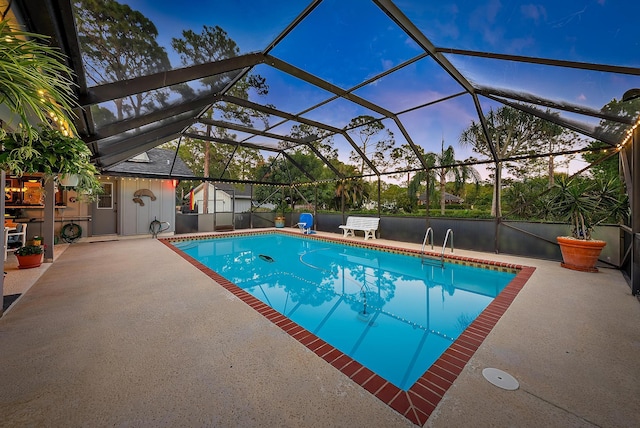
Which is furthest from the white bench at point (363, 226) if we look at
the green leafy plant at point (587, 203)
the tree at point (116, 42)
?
the tree at point (116, 42)

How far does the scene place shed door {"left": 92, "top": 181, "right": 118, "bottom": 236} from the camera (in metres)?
8.99

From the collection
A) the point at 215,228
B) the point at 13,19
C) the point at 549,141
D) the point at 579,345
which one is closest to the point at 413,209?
the point at 549,141

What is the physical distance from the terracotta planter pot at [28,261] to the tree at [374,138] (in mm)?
7464

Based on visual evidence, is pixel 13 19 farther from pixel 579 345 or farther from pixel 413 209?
pixel 413 209

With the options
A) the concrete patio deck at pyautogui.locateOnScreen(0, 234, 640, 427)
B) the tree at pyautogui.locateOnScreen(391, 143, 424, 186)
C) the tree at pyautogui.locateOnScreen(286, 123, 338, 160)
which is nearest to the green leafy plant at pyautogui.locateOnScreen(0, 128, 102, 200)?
the concrete patio deck at pyautogui.locateOnScreen(0, 234, 640, 427)

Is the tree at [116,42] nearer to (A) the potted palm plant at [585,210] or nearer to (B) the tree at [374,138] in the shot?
(B) the tree at [374,138]

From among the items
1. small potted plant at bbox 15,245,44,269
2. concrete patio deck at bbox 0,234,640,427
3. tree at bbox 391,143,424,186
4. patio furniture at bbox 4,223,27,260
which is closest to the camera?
concrete patio deck at bbox 0,234,640,427

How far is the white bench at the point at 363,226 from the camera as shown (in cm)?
923

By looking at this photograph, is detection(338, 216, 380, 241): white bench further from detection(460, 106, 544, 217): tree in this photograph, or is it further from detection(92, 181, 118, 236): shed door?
detection(92, 181, 118, 236): shed door

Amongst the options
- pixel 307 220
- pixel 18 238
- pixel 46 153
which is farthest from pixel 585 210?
pixel 18 238

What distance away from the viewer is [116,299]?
10.6 ft

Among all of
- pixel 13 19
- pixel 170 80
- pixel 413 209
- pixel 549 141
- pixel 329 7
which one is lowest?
pixel 413 209

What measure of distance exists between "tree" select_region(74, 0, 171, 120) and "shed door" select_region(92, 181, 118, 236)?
8447mm

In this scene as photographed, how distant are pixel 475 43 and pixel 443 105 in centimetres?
290
